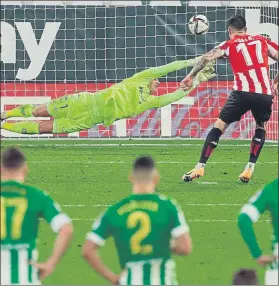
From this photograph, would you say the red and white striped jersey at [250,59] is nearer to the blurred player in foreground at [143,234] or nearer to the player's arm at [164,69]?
the player's arm at [164,69]

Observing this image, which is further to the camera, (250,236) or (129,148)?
(129,148)

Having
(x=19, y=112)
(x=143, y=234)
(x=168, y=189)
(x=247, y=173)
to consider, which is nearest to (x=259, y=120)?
(x=247, y=173)

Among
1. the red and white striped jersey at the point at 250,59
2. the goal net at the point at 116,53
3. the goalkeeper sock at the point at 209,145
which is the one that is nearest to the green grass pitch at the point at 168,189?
the goalkeeper sock at the point at 209,145

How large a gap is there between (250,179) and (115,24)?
798 cm

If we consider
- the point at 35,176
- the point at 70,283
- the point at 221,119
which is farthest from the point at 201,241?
the point at 35,176

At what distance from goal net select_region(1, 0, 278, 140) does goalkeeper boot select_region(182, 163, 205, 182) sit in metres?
7.49

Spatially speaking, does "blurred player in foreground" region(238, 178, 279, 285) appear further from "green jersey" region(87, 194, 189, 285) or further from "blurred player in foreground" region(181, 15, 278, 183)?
"blurred player in foreground" region(181, 15, 278, 183)

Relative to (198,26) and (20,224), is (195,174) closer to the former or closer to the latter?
(198,26)

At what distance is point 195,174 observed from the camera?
1555cm

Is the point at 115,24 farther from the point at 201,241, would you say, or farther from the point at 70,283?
the point at 70,283

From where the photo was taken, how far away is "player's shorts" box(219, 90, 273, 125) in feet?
50.9

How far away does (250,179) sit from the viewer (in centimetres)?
1634

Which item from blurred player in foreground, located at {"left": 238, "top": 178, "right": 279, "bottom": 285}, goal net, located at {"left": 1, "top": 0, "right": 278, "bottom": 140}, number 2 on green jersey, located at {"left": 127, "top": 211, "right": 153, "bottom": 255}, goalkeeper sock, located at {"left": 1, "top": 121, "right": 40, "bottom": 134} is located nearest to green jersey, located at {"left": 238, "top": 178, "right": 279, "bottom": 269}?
blurred player in foreground, located at {"left": 238, "top": 178, "right": 279, "bottom": 285}

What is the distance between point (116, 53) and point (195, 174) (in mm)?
8520
